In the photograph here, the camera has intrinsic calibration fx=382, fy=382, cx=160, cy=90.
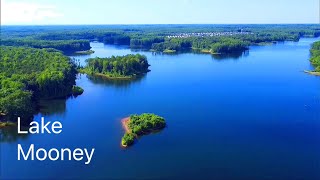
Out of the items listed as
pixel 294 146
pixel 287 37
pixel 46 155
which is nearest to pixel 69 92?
pixel 46 155

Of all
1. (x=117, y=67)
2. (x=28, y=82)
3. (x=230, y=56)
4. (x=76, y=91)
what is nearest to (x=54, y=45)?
(x=117, y=67)

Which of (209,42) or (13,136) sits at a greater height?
(209,42)

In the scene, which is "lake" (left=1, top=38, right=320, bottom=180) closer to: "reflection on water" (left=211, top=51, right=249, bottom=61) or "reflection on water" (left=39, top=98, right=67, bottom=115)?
"reflection on water" (left=39, top=98, right=67, bottom=115)

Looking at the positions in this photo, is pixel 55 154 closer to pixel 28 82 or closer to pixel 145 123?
pixel 145 123

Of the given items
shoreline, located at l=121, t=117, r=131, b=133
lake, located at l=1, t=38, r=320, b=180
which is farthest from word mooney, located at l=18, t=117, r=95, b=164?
shoreline, located at l=121, t=117, r=131, b=133

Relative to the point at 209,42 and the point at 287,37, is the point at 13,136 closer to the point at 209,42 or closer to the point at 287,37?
the point at 209,42
